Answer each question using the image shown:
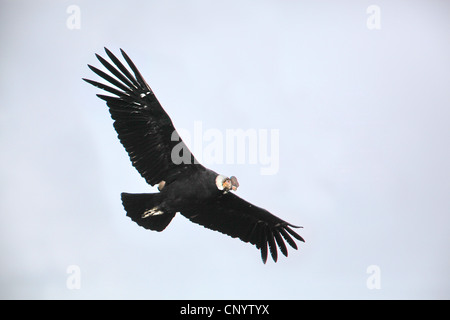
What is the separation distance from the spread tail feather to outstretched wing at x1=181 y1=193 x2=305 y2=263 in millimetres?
878

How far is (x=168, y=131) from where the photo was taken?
16.2 meters

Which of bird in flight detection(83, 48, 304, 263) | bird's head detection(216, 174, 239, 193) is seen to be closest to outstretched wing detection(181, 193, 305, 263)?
bird in flight detection(83, 48, 304, 263)

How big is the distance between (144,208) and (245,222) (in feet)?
9.40

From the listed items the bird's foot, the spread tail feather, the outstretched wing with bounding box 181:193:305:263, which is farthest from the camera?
the outstretched wing with bounding box 181:193:305:263

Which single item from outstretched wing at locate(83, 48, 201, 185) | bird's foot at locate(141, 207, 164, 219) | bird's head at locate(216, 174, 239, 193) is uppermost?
outstretched wing at locate(83, 48, 201, 185)

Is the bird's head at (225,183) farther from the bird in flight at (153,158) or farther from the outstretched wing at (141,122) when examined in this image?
the outstretched wing at (141,122)

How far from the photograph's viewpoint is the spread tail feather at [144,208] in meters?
16.4

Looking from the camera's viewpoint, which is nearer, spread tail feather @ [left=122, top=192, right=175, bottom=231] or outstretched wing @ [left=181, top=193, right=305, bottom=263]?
spread tail feather @ [left=122, top=192, right=175, bottom=231]

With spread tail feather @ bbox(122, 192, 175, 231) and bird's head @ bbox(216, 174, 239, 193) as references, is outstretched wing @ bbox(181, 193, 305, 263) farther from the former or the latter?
bird's head @ bbox(216, 174, 239, 193)

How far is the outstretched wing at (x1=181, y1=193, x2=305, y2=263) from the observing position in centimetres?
1766
